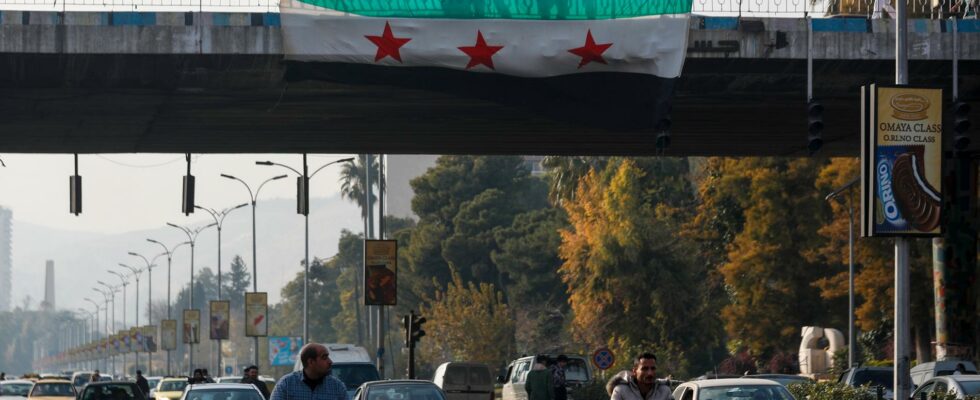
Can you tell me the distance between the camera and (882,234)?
26.2 metres

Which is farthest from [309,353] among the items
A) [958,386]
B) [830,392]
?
[830,392]

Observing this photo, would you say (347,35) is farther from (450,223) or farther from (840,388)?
(450,223)

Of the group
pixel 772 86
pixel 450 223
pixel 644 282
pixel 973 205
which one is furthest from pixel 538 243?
pixel 772 86

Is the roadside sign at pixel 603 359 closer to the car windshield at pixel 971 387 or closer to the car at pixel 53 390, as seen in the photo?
the car windshield at pixel 971 387

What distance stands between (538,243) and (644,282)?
87.5ft

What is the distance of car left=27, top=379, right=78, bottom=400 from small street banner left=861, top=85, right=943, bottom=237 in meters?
26.3

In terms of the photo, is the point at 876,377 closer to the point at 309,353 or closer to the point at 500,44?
the point at 500,44

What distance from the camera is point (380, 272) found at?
159 feet

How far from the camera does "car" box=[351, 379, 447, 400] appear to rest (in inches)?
1081

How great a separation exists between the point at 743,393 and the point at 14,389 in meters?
35.5

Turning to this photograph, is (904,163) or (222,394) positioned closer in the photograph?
(904,163)

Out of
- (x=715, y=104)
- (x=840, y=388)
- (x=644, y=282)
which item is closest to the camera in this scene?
(x=840, y=388)

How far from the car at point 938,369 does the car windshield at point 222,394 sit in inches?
565

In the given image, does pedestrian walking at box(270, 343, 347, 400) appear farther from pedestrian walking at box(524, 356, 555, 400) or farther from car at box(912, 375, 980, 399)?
pedestrian walking at box(524, 356, 555, 400)
